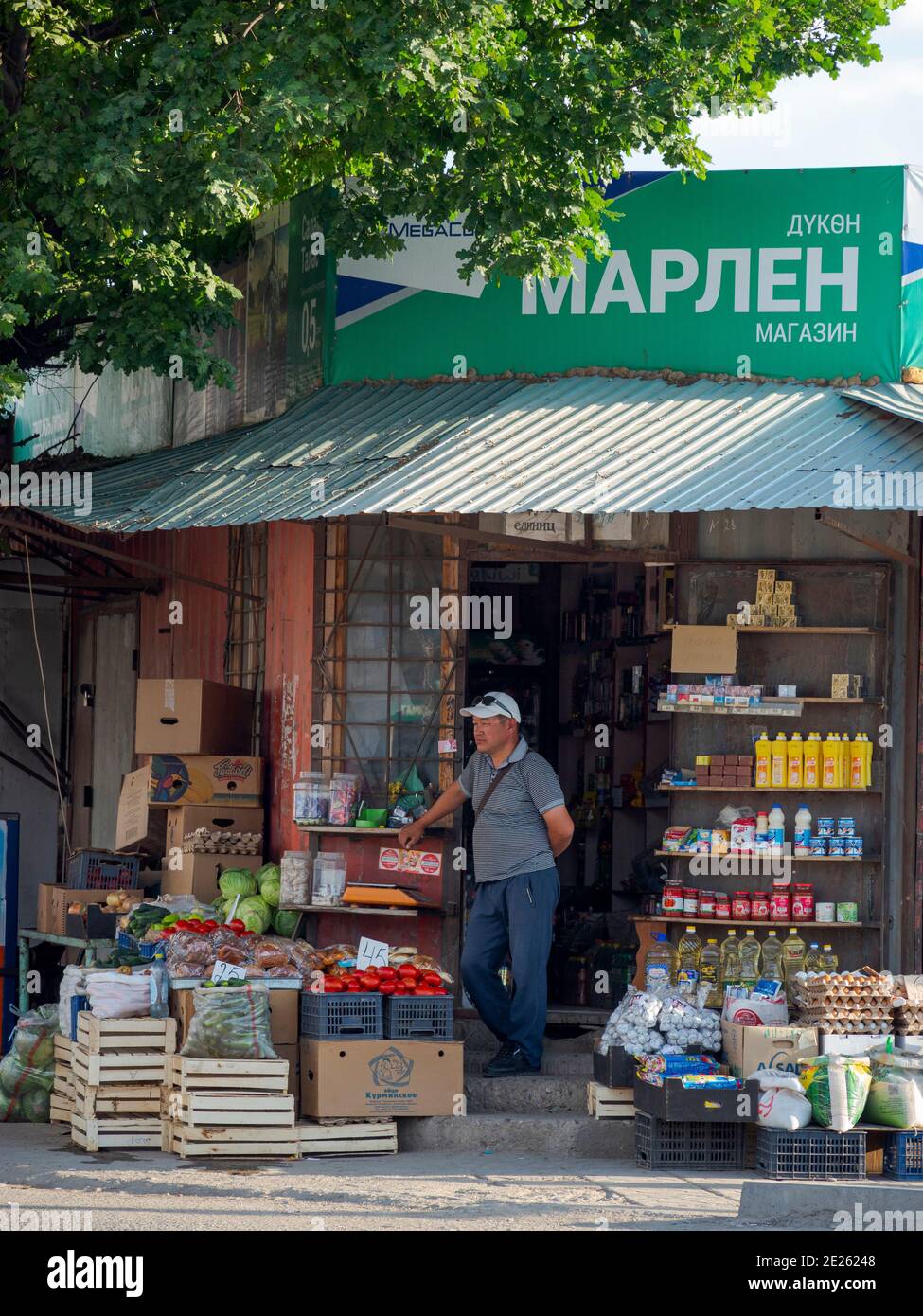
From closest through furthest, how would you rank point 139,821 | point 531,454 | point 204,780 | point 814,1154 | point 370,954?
point 814,1154
point 370,954
point 531,454
point 204,780
point 139,821

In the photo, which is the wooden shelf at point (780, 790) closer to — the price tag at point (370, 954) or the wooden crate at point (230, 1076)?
the price tag at point (370, 954)

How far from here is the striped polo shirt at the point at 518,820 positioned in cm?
1069

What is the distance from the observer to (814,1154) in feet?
29.7

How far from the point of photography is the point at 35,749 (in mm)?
18297

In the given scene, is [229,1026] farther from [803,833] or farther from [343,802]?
[803,833]

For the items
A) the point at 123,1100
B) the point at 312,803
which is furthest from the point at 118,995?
the point at 312,803

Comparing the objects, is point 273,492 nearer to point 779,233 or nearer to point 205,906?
point 205,906

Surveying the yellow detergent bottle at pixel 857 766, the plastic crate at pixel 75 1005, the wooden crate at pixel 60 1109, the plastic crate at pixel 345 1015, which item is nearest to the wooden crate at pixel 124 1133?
the wooden crate at pixel 60 1109

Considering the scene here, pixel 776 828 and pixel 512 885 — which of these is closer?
pixel 512 885

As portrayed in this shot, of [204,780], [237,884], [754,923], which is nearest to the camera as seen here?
[754,923]

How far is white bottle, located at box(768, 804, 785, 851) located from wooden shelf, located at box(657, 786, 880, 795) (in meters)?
0.15

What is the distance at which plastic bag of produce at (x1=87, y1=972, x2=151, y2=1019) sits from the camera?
10.1m

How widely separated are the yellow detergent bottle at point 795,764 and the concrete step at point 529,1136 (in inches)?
98.9

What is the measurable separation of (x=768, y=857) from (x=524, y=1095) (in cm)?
218
